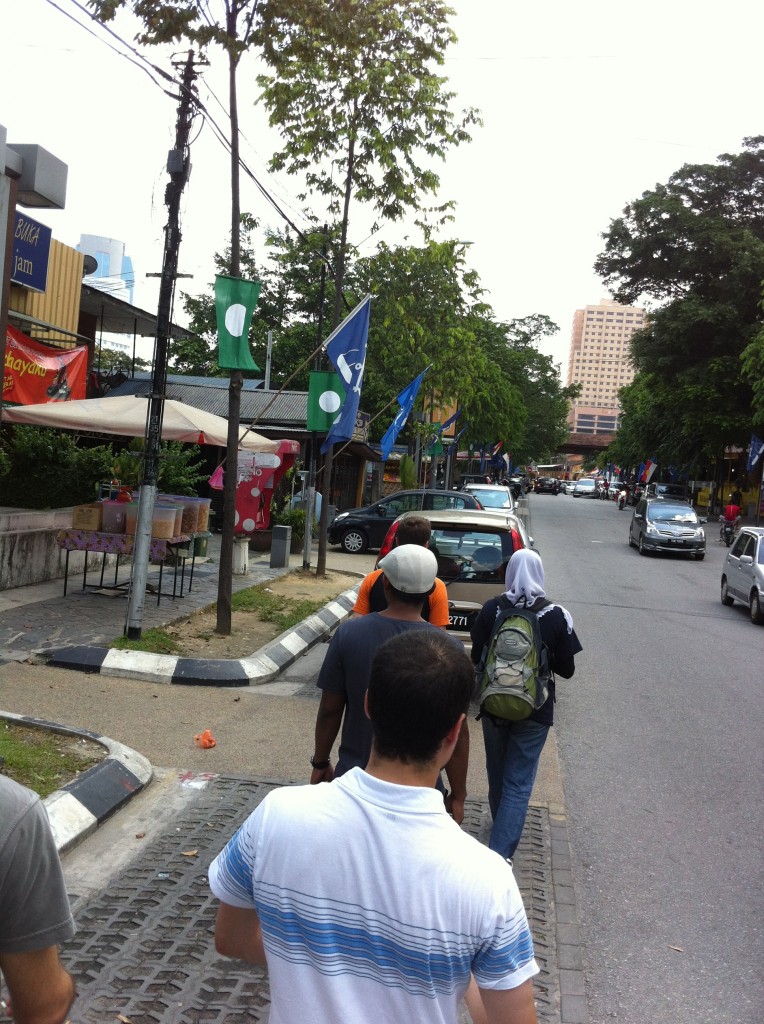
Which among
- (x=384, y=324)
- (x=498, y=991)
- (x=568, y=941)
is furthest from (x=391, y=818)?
(x=384, y=324)

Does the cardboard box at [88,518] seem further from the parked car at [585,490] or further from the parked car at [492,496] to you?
the parked car at [585,490]


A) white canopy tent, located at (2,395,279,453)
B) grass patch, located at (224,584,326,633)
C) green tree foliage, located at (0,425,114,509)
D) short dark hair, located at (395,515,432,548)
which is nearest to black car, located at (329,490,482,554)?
grass patch, located at (224,584,326,633)

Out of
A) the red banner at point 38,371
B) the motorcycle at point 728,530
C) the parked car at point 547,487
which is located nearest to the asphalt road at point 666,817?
the red banner at point 38,371

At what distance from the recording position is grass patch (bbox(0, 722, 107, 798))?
5586mm

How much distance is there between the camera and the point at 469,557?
899cm

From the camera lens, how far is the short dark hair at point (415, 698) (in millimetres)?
1875

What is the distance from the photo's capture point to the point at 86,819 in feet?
17.2

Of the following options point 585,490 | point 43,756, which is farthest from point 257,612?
point 585,490

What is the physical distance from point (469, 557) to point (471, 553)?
0.16 ft

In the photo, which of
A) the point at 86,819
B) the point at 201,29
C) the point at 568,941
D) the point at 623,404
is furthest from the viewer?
the point at 623,404

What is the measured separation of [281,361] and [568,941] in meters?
40.7

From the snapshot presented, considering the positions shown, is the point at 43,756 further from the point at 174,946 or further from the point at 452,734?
the point at 452,734

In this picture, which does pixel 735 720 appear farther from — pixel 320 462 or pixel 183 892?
pixel 320 462

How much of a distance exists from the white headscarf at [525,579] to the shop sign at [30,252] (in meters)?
11.1
